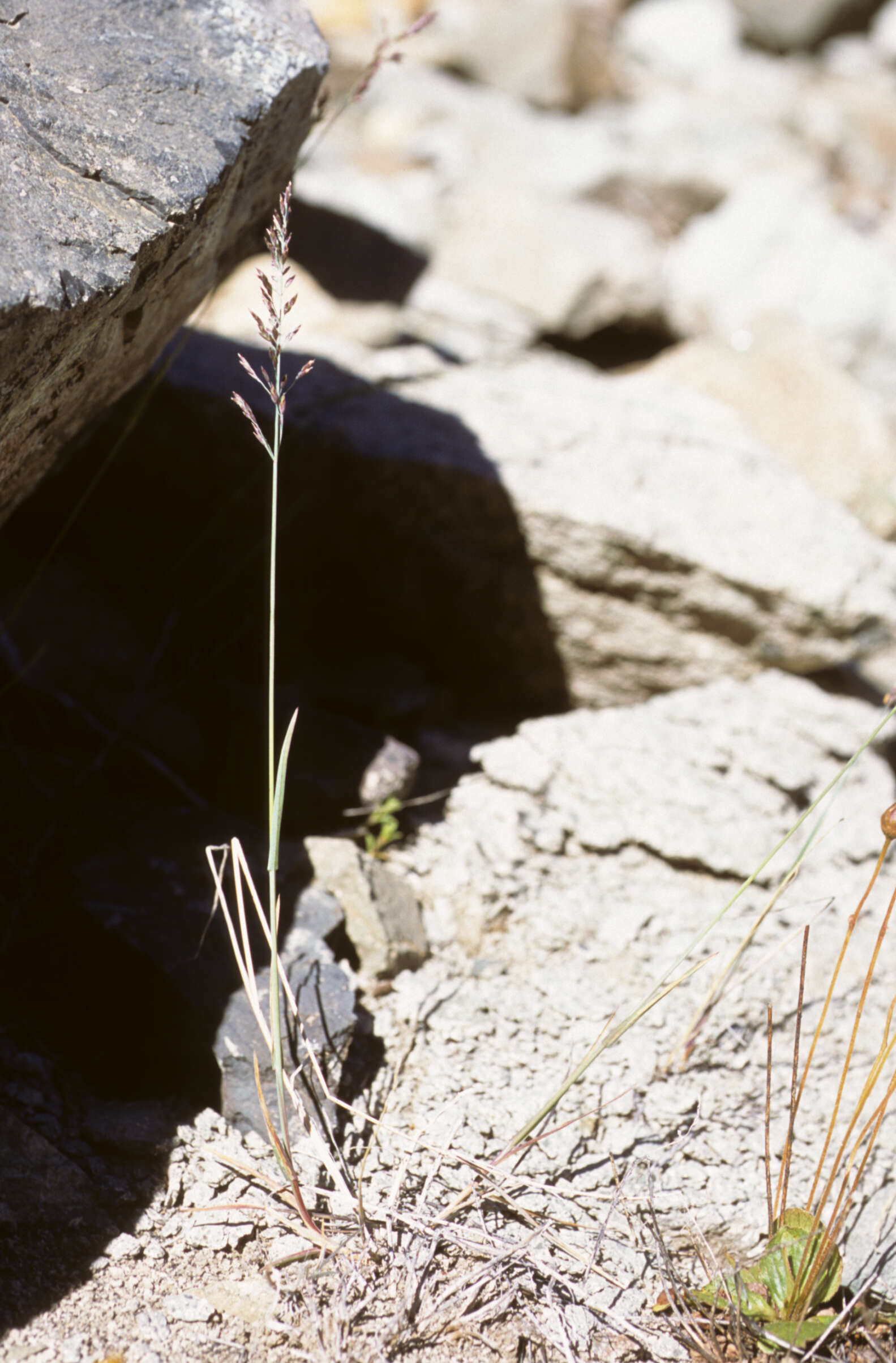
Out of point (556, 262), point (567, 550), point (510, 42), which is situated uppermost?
point (510, 42)

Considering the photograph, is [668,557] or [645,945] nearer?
[645,945]

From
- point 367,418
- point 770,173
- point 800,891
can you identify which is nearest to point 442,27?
point 770,173

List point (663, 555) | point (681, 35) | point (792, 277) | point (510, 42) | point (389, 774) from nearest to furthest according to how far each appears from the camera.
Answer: point (389, 774) < point (663, 555) < point (792, 277) < point (510, 42) < point (681, 35)

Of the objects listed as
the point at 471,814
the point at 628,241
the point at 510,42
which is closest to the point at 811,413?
the point at 628,241

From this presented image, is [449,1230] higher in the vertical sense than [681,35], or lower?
lower

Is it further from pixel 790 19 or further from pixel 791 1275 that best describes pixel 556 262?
pixel 790 19

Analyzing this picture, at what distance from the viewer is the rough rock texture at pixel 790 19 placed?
8.27 meters

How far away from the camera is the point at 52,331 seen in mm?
1087

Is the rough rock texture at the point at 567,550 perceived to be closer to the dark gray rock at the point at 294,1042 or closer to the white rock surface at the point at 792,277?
the dark gray rock at the point at 294,1042

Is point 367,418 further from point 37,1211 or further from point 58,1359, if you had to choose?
point 58,1359

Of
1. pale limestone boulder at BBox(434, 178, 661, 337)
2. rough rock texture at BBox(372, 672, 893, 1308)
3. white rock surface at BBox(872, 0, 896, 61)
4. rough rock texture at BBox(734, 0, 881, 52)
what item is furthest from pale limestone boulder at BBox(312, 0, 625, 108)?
rough rock texture at BBox(372, 672, 893, 1308)

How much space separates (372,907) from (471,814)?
36 centimetres

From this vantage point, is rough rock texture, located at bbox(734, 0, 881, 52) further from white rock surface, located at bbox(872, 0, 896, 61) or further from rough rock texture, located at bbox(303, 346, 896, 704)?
rough rock texture, located at bbox(303, 346, 896, 704)

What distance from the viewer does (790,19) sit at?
830 cm
